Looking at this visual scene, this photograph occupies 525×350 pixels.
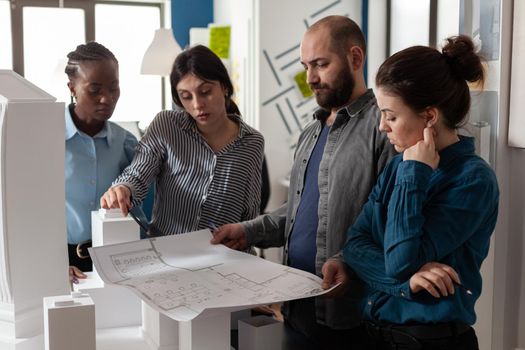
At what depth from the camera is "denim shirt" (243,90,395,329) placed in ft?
4.49

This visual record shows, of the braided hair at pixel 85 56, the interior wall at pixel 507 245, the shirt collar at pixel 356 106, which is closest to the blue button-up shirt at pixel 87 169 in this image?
the braided hair at pixel 85 56

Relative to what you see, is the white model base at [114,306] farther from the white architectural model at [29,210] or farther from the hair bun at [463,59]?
the hair bun at [463,59]

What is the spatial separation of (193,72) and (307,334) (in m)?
0.68

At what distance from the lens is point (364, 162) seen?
54.2 inches

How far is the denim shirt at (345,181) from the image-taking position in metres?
1.37

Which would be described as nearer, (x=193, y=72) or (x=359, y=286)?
(x=359, y=286)

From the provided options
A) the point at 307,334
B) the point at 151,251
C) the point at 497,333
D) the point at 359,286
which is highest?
the point at 151,251

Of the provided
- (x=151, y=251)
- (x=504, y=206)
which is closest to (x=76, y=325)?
(x=151, y=251)

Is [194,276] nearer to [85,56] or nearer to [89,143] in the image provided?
[89,143]

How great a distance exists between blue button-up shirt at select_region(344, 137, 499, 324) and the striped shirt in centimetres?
54

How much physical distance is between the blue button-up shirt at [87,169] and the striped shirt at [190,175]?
26cm

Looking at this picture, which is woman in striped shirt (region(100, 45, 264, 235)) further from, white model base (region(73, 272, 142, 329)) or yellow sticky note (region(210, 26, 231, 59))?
yellow sticky note (region(210, 26, 231, 59))

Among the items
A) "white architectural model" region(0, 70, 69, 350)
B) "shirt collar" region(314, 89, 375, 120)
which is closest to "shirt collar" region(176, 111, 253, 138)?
"shirt collar" region(314, 89, 375, 120)

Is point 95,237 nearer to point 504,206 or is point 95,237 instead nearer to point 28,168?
point 28,168
